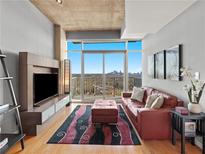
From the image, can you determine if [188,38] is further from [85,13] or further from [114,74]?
[114,74]

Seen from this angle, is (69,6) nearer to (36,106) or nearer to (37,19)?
(37,19)

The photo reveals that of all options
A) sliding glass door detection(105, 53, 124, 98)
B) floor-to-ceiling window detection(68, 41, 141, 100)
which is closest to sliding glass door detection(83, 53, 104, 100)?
floor-to-ceiling window detection(68, 41, 141, 100)

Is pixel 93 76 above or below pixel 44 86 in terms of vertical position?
above

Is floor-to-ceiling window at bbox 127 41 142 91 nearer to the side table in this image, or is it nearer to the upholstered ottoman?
the upholstered ottoman

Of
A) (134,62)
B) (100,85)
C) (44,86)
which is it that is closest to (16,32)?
(44,86)

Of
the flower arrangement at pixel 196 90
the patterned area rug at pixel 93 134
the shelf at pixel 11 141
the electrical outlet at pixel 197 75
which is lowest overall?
the patterned area rug at pixel 93 134

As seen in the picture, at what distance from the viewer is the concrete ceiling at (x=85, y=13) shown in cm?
482

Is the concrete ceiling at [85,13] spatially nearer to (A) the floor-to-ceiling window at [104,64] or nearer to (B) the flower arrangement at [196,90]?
(A) the floor-to-ceiling window at [104,64]

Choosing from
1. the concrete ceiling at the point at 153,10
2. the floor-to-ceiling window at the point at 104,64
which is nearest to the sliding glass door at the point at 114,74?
the floor-to-ceiling window at the point at 104,64

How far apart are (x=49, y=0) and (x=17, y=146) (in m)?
3.31

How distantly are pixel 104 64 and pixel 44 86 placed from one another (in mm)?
3706

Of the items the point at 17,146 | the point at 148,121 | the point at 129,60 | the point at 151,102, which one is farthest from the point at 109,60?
the point at 17,146

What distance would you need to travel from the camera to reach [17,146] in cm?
338

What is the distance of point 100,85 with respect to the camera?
8.65 m
